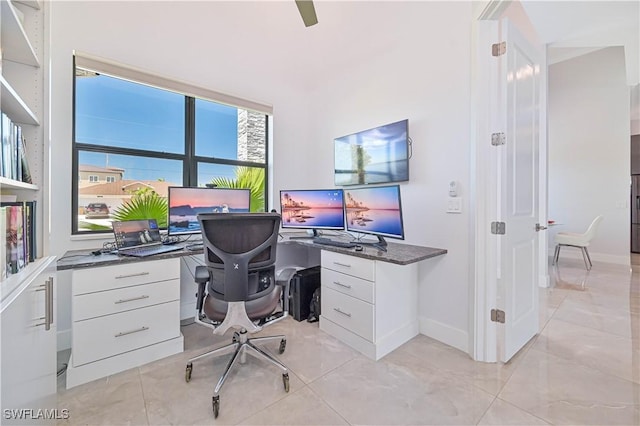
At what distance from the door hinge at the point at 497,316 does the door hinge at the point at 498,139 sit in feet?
3.88

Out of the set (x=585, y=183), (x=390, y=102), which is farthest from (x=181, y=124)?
(x=585, y=183)

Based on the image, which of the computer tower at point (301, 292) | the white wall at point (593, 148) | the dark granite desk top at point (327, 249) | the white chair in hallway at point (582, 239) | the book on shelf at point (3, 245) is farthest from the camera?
the white wall at point (593, 148)

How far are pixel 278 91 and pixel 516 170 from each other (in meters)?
2.75

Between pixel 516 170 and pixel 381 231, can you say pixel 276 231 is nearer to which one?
pixel 381 231

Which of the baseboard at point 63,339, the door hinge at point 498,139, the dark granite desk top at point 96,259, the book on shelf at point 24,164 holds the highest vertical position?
the door hinge at point 498,139

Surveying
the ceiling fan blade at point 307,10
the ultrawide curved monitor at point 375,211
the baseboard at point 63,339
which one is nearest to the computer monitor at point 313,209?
the ultrawide curved monitor at point 375,211

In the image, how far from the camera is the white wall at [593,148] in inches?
175

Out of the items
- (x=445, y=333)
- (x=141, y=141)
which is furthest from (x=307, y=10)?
(x=445, y=333)

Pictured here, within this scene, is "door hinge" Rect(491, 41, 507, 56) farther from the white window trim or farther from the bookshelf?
the bookshelf

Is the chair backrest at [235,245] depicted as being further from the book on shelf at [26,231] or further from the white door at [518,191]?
the white door at [518,191]

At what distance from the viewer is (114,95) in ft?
7.64

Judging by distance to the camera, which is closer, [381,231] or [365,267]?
[365,267]

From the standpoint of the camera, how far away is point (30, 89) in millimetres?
1256

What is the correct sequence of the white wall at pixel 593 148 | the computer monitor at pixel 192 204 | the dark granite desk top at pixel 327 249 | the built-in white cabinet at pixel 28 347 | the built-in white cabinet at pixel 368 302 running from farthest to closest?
the white wall at pixel 593 148
the computer monitor at pixel 192 204
the built-in white cabinet at pixel 368 302
the dark granite desk top at pixel 327 249
the built-in white cabinet at pixel 28 347
